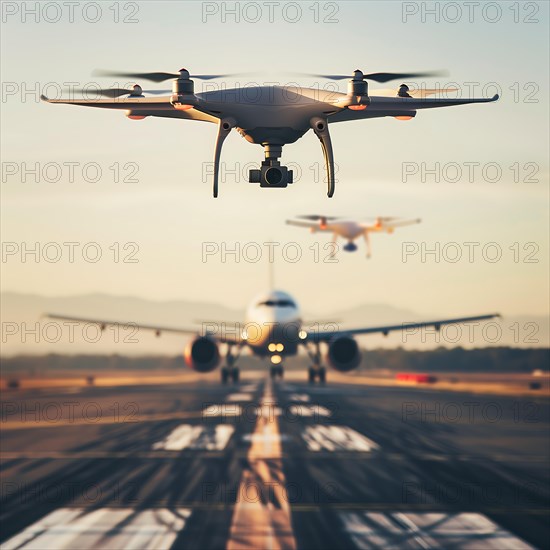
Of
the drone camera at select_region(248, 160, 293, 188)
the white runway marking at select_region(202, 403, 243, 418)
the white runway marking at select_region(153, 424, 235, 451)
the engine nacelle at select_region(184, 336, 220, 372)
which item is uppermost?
the drone camera at select_region(248, 160, 293, 188)

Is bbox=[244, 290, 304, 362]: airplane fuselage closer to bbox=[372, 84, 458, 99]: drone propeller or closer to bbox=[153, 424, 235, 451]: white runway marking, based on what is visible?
bbox=[153, 424, 235, 451]: white runway marking

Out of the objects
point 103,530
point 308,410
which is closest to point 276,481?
point 103,530

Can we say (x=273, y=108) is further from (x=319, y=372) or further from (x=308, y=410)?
(x=319, y=372)

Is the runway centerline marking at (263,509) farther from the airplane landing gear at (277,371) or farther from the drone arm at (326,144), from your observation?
the airplane landing gear at (277,371)

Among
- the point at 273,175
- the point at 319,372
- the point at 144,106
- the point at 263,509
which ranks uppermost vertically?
the point at 144,106

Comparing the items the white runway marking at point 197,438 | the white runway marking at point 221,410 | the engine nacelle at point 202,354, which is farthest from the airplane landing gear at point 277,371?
the white runway marking at point 197,438

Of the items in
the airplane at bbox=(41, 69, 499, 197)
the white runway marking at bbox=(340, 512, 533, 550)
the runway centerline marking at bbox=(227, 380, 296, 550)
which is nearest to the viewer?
the airplane at bbox=(41, 69, 499, 197)

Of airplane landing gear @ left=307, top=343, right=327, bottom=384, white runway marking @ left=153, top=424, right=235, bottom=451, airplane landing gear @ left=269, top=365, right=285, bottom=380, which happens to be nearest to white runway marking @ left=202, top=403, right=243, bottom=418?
airplane landing gear @ left=269, top=365, right=285, bottom=380
